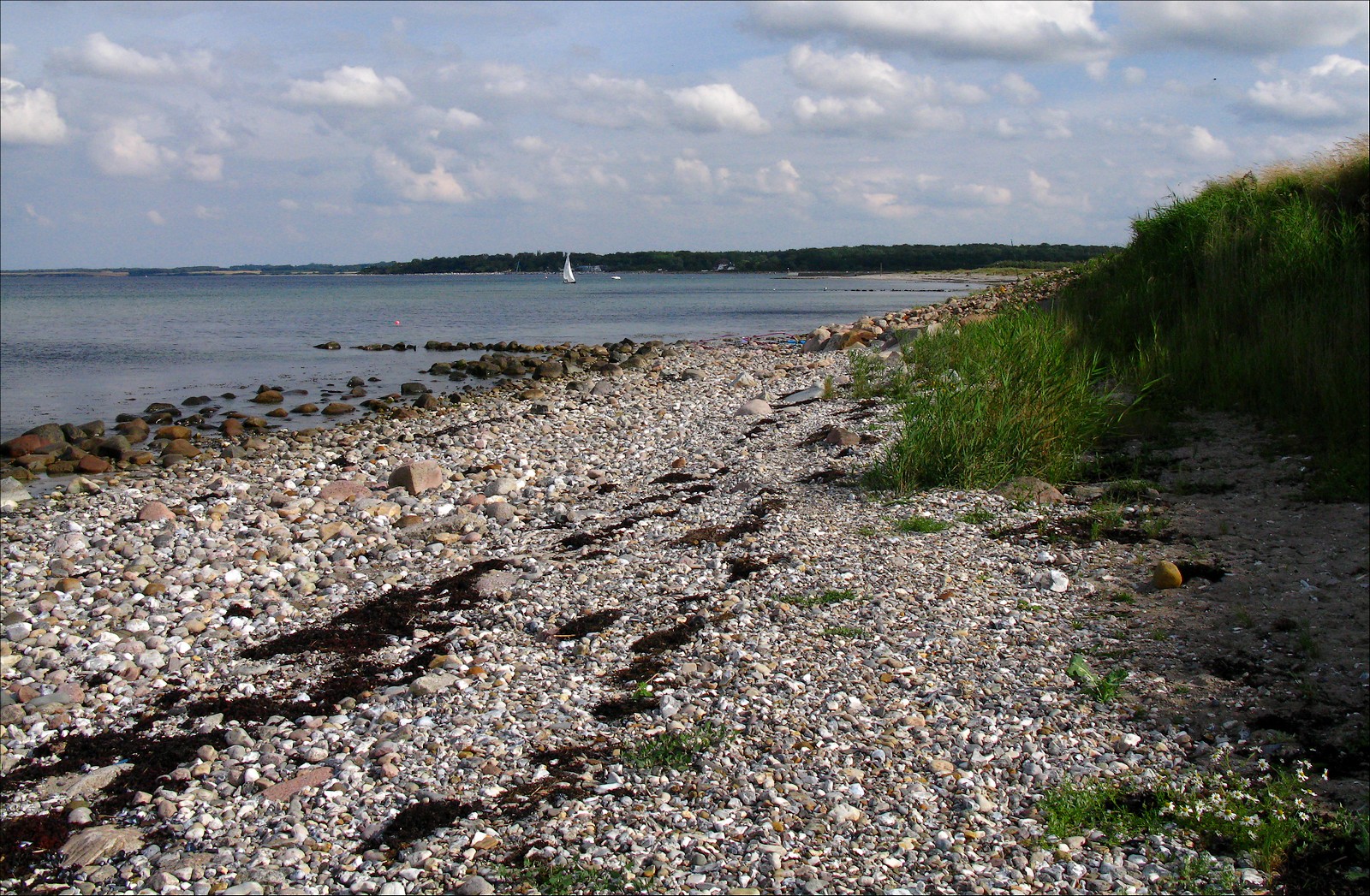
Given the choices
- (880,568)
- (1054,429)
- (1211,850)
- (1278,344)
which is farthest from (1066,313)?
(1211,850)

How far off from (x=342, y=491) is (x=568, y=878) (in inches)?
369

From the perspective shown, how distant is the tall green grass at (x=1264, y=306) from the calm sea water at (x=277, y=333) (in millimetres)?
17046

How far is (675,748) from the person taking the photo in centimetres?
488

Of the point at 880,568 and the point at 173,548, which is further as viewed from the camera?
the point at 173,548

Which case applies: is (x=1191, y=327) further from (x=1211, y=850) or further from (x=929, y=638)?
(x=1211, y=850)

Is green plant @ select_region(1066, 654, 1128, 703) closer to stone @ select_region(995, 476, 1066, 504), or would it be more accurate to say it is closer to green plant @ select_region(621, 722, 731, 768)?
green plant @ select_region(621, 722, 731, 768)

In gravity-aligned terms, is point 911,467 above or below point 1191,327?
below

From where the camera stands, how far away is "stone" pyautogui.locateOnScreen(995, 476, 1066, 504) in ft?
28.9

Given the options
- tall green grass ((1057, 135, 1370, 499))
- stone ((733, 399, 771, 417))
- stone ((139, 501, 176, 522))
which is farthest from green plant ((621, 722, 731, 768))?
stone ((733, 399, 771, 417))

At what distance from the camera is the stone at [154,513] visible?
37.1 feet

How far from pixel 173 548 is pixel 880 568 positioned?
7585mm

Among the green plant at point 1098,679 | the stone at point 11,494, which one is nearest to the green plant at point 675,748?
the green plant at point 1098,679

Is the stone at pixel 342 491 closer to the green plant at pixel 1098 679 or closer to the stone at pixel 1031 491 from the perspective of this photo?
the stone at pixel 1031 491

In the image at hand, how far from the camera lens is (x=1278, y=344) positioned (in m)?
10.5
